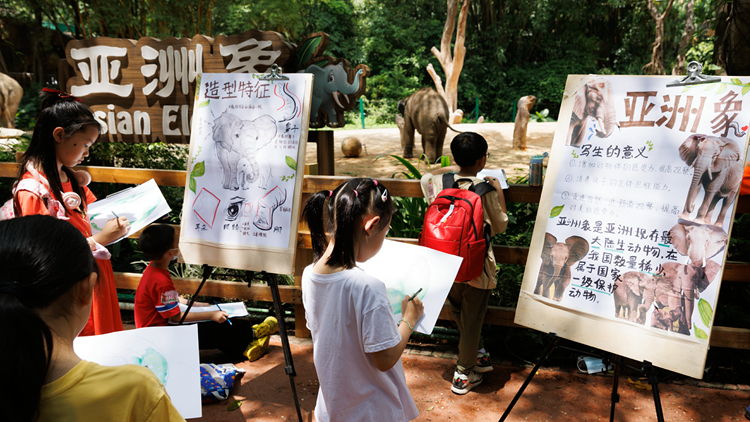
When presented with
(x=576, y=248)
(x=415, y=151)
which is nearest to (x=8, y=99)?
(x=415, y=151)

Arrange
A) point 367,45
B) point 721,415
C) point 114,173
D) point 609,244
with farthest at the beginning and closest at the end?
1. point 367,45
2. point 114,173
3. point 721,415
4. point 609,244

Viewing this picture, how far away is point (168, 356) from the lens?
4.92 ft

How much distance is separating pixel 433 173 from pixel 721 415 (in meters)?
1.87

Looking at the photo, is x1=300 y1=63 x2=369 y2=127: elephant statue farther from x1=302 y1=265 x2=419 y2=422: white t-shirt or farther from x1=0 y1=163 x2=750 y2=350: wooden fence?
x1=302 y1=265 x2=419 y2=422: white t-shirt

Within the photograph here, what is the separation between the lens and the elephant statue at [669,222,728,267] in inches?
70.2

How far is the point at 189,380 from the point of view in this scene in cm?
152

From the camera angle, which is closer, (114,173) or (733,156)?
(733,156)

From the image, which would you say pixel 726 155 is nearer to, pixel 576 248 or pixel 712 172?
pixel 712 172

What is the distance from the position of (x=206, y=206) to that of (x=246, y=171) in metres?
0.30

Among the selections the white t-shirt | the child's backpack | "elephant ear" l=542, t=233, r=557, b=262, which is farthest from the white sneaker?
the white t-shirt

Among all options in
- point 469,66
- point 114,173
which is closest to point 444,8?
point 469,66

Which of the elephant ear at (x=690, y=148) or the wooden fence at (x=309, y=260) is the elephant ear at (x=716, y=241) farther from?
the wooden fence at (x=309, y=260)

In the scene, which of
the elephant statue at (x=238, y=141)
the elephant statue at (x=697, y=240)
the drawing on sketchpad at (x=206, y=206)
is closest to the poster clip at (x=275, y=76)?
the elephant statue at (x=238, y=141)

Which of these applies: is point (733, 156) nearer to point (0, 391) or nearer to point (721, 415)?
point (721, 415)
